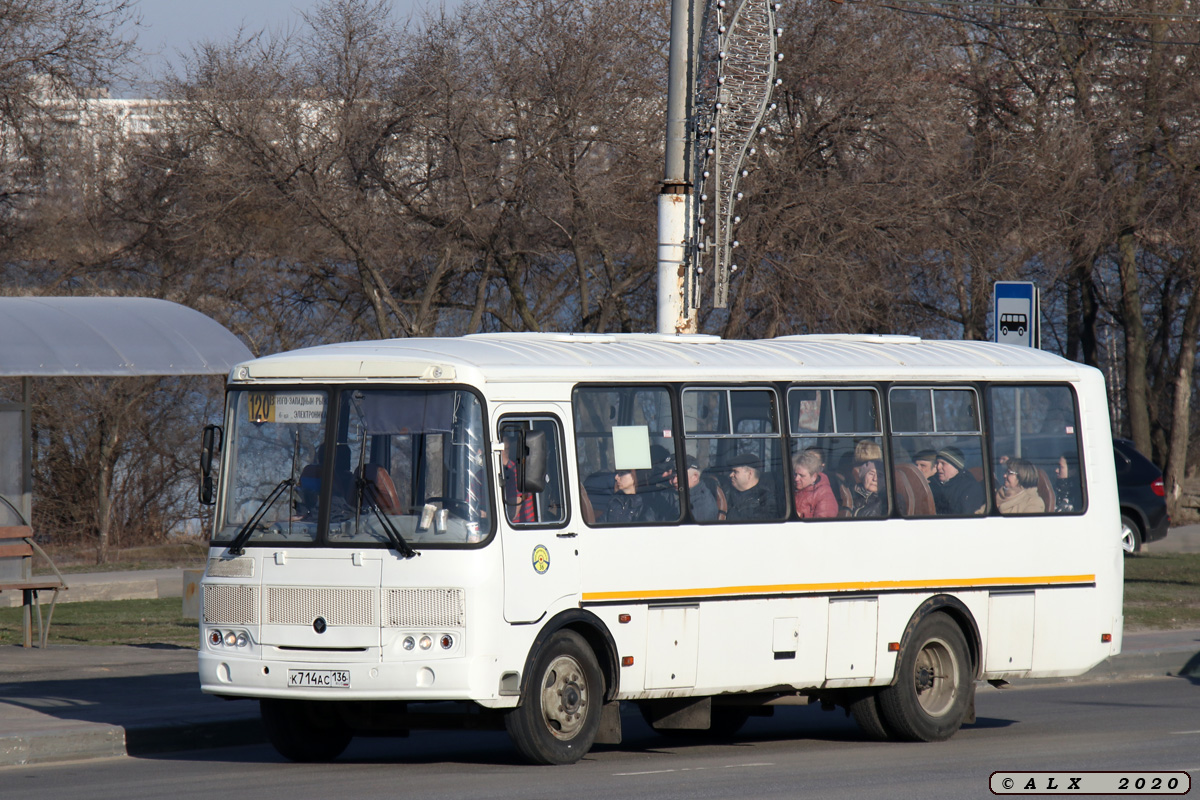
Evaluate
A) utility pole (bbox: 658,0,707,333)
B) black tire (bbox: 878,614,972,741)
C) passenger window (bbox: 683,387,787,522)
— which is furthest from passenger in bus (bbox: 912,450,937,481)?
utility pole (bbox: 658,0,707,333)

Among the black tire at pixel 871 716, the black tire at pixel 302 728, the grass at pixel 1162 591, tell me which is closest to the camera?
the black tire at pixel 302 728

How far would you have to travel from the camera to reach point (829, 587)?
1139cm

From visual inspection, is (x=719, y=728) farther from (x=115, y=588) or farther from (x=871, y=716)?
(x=115, y=588)

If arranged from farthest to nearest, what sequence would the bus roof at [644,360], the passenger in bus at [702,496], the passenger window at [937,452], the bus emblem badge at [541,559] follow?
the passenger window at [937,452], the passenger in bus at [702,496], the bus roof at [644,360], the bus emblem badge at [541,559]

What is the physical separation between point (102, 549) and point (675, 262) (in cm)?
1518

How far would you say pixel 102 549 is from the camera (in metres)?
26.9

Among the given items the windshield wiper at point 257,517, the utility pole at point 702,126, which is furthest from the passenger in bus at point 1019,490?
the windshield wiper at point 257,517

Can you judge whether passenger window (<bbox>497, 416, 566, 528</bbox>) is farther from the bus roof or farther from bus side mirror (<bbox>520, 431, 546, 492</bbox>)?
the bus roof

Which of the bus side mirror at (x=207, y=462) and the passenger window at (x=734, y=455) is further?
the passenger window at (x=734, y=455)

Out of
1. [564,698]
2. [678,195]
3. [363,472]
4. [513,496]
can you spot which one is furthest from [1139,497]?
[363,472]

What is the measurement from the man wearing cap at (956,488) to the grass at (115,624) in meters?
6.94

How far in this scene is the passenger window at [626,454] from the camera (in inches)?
415

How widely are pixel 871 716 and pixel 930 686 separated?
1.61 ft

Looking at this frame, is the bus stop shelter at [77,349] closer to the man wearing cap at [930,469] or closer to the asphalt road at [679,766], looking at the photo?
the asphalt road at [679,766]
